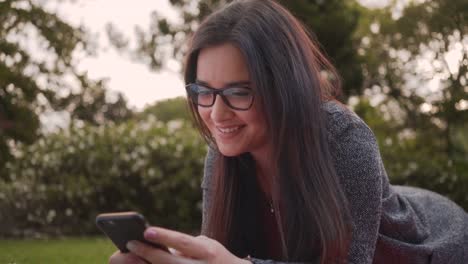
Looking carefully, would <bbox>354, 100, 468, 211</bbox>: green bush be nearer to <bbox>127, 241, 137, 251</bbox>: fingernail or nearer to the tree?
the tree

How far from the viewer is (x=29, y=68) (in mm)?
4004

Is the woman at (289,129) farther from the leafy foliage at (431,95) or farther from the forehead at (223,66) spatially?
the leafy foliage at (431,95)

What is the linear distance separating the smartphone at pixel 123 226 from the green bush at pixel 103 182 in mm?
4688

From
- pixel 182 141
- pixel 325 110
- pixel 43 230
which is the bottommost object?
pixel 43 230

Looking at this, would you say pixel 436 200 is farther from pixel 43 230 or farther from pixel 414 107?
pixel 414 107

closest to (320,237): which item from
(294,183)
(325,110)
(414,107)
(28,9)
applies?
(294,183)

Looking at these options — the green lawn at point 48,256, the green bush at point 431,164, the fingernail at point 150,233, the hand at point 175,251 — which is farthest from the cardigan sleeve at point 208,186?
the green bush at point 431,164

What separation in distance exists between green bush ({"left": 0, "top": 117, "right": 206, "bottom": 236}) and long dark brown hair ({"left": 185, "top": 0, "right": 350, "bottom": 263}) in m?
4.30

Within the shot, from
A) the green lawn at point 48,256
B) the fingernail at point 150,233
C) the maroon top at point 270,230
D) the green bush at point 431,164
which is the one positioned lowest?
the green bush at point 431,164

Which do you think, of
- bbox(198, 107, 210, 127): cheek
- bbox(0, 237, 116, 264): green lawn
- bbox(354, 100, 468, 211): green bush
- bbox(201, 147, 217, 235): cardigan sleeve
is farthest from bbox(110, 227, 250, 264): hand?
bbox(354, 100, 468, 211): green bush

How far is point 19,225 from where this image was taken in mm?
5918

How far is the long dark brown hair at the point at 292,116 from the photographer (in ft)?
6.59

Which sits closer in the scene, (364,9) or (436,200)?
(436,200)

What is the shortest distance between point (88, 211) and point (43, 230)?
0.54 meters
